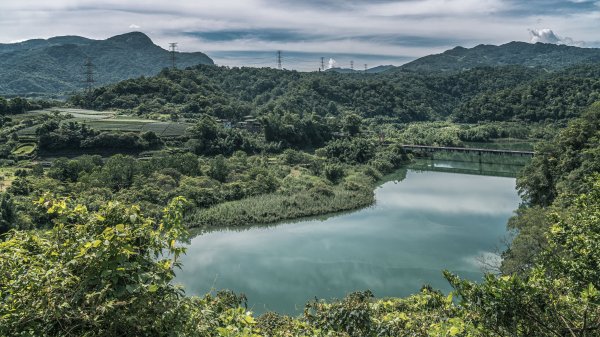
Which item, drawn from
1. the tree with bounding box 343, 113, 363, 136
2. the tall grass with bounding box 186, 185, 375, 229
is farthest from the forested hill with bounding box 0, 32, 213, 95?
the tall grass with bounding box 186, 185, 375, 229

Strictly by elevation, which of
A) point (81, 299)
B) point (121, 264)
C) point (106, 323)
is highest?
point (121, 264)

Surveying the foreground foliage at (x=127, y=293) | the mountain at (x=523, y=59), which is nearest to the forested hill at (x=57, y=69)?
the mountain at (x=523, y=59)

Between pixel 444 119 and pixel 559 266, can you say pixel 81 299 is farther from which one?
pixel 444 119

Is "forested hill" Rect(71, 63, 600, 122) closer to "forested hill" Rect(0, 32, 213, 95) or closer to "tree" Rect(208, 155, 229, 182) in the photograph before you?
"tree" Rect(208, 155, 229, 182)

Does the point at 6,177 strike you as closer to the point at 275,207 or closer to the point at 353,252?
the point at 275,207

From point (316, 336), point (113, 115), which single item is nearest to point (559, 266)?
point (316, 336)

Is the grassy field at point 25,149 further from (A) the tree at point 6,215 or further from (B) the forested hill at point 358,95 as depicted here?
(B) the forested hill at point 358,95
